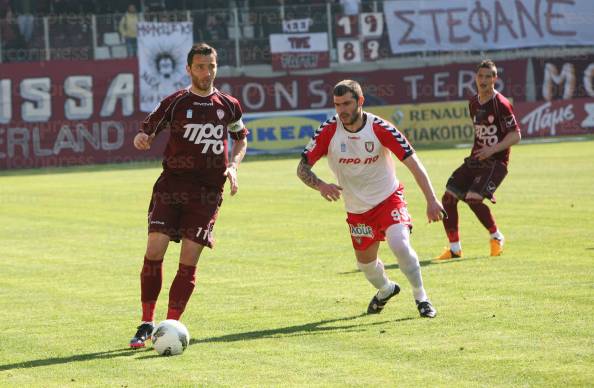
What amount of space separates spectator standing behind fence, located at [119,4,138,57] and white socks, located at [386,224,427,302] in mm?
30809

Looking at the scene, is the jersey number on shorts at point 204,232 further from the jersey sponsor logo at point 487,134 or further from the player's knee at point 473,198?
the jersey sponsor logo at point 487,134

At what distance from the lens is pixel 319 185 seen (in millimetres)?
9891

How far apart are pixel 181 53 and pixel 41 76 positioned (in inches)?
189

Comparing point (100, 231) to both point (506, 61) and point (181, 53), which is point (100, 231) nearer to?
point (181, 53)

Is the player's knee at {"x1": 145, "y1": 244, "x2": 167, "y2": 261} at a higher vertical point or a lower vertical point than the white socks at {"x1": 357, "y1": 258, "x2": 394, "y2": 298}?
higher

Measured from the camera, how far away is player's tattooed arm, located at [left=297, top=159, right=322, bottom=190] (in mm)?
10000

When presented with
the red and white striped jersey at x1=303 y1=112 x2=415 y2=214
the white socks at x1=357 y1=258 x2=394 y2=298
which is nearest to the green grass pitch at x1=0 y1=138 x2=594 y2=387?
the white socks at x1=357 y1=258 x2=394 y2=298

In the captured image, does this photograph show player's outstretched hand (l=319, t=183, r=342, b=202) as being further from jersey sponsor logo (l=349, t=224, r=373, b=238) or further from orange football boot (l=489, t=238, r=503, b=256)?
orange football boot (l=489, t=238, r=503, b=256)

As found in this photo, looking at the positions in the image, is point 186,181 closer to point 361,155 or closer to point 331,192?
point 331,192

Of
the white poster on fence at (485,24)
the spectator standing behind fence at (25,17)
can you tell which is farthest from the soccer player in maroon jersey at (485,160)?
the white poster on fence at (485,24)

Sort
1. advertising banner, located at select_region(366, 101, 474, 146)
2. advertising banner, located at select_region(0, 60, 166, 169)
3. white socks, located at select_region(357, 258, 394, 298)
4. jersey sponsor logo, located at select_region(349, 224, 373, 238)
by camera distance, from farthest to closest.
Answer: advertising banner, located at select_region(366, 101, 474, 146) → advertising banner, located at select_region(0, 60, 166, 169) → white socks, located at select_region(357, 258, 394, 298) → jersey sponsor logo, located at select_region(349, 224, 373, 238)

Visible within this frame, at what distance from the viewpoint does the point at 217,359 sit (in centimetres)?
858

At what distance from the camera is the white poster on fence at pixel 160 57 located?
4025 centimetres

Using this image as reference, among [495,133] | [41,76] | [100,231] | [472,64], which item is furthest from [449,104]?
[495,133]
